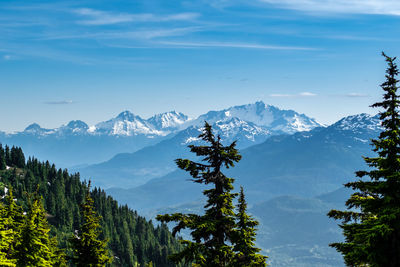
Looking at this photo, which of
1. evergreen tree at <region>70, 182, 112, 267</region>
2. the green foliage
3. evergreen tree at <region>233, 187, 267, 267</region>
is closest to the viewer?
the green foliage

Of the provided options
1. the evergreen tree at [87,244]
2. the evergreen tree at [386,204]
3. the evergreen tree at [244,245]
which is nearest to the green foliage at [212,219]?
the evergreen tree at [244,245]

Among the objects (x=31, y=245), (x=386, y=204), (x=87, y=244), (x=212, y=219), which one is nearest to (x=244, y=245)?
(x=212, y=219)

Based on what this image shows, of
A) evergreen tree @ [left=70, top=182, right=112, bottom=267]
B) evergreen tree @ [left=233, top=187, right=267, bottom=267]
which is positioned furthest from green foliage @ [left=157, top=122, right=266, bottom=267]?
evergreen tree @ [left=70, top=182, right=112, bottom=267]

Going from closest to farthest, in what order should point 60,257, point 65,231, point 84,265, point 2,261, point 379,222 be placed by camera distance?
point 379,222
point 2,261
point 84,265
point 60,257
point 65,231

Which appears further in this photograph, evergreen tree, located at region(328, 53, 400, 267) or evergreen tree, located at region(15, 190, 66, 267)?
evergreen tree, located at region(15, 190, 66, 267)

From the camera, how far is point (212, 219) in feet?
65.9

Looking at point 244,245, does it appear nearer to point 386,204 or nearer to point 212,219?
point 212,219

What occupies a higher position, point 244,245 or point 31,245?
point 31,245

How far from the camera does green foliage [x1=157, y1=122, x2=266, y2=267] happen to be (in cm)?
1927

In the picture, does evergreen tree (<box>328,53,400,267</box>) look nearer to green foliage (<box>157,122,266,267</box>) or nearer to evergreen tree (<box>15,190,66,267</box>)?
green foliage (<box>157,122,266,267</box>)

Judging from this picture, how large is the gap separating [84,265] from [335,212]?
22054mm

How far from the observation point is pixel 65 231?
19138cm

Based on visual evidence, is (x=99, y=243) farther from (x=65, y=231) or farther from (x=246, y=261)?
(x=65, y=231)

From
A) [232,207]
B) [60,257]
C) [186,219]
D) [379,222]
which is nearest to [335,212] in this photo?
[379,222]
